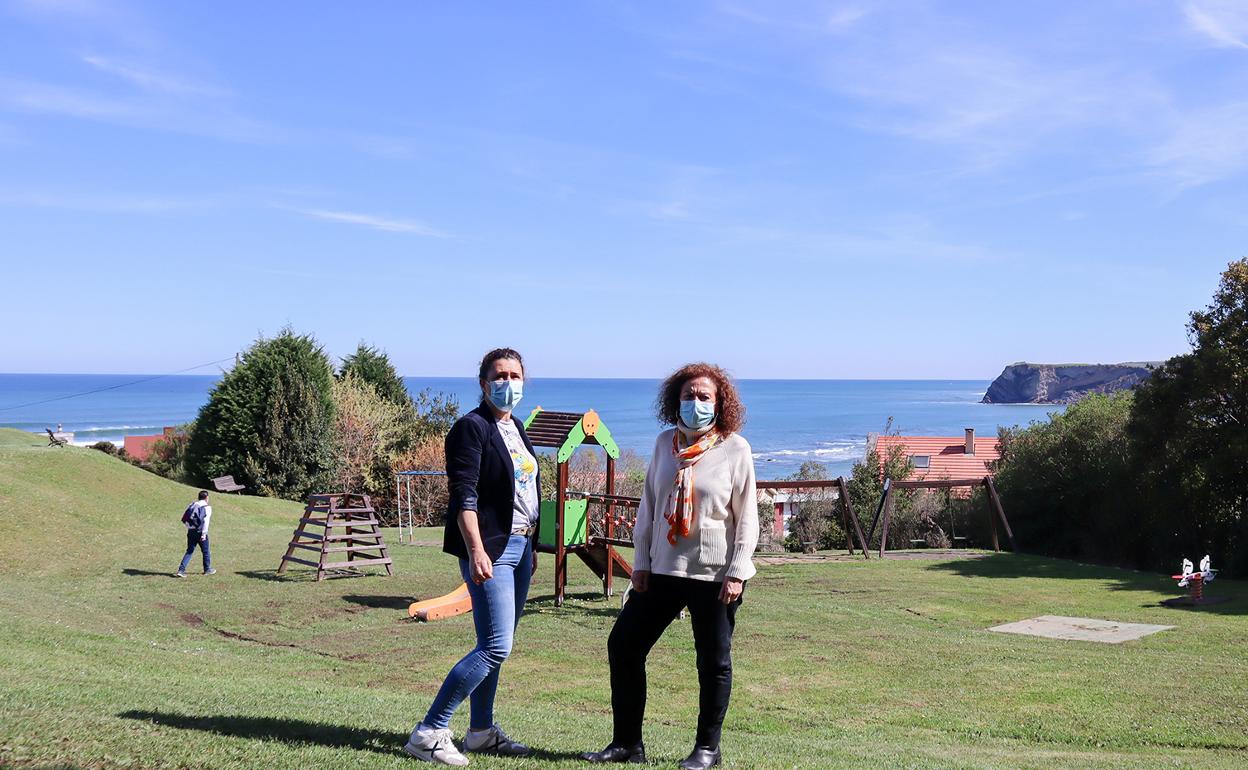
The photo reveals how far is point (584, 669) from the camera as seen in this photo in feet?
34.8

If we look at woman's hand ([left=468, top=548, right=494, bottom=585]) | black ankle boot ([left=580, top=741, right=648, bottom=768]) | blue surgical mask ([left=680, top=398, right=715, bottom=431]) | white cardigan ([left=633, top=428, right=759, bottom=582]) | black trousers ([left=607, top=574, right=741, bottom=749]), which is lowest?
black ankle boot ([left=580, top=741, right=648, bottom=768])

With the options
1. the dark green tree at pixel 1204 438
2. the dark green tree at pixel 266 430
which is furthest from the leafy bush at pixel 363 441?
the dark green tree at pixel 1204 438

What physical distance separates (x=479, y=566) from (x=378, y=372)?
40087 mm

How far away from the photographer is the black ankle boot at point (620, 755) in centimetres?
538

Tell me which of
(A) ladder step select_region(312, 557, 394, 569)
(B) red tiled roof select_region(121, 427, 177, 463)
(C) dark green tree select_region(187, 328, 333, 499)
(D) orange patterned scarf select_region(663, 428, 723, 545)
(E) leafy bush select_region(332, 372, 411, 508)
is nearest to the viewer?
(D) orange patterned scarf select_region(663, 428, 723, 545)

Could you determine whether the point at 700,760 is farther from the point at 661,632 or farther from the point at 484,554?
the point at 484,554

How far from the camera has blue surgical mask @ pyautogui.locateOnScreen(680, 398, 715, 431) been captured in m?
5.30

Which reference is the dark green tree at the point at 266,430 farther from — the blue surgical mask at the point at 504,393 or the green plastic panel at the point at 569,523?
the blue surgical mask at the point at 504,393

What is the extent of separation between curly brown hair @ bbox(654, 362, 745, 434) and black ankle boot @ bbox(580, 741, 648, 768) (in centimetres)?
175

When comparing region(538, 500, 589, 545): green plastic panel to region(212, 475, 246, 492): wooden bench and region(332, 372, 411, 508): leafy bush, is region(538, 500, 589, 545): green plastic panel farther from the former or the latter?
region(332, 372, 411, 508): leafy bush

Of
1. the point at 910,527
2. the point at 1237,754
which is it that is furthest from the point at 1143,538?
the point at 1237,754

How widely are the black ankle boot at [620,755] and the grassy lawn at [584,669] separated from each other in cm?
12

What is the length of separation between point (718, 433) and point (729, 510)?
44 centimetres

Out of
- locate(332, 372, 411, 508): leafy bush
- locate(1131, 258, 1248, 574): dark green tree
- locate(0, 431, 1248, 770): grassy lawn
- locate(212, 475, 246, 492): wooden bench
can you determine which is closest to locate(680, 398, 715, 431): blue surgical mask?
locate(0, 431, 1248, 770): grassy lawn
